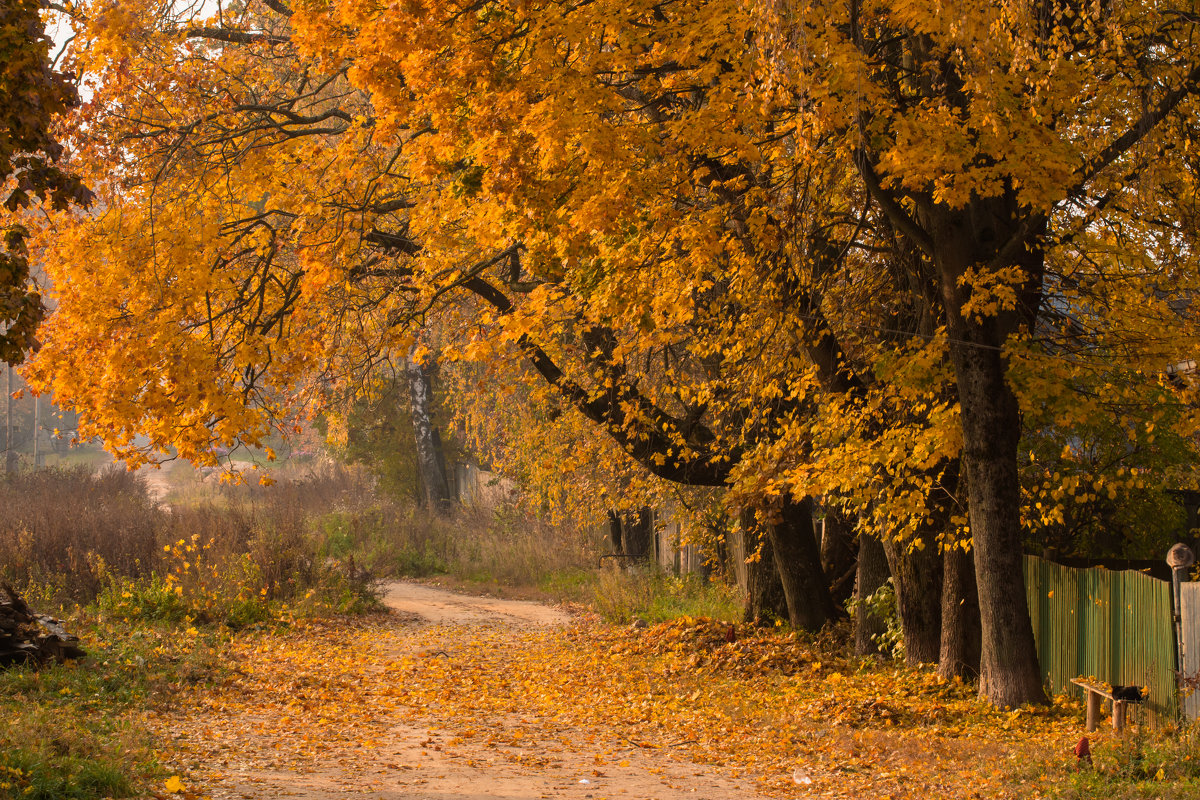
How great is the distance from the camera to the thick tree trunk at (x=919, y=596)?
33.4ft

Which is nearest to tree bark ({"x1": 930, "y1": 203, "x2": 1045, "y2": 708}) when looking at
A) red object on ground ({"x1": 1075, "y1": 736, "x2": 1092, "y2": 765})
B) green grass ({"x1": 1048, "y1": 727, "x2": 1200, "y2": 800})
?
green grass ({"x1": 1048, "y1": 727, "x2": 1200, "y2": 800})

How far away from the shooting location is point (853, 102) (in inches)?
277

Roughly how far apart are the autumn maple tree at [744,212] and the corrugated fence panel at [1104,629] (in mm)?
547

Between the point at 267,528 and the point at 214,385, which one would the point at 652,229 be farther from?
the point at 267,528

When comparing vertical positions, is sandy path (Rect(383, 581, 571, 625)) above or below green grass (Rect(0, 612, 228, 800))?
below

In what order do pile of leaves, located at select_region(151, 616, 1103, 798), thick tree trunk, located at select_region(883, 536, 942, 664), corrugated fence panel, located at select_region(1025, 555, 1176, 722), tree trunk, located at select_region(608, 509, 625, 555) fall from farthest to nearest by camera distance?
tree trunk, located at select_region(608, 509, 625, 555) < thick tree trunk, located at select_region(883, 536, 942, 664) < corrugated fence panel, located at select_region(1025, 555, 1176, 722) < pile of leaves, located at select_region(151, 616, 1103, 798)

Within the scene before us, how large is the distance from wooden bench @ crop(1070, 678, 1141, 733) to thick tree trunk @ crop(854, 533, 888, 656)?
11.4ft

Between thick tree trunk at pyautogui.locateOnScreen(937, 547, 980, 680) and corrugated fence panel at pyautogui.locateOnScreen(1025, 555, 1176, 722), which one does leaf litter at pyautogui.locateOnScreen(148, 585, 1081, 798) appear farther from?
corrugated fence panel at pyautogui.locateOnScreen(1025, 555, 1176, 722)

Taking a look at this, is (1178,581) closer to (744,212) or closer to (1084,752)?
(1084,752)

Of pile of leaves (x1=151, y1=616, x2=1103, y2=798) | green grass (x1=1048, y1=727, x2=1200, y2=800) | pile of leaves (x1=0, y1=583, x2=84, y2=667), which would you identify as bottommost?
pile of leaves (x1=151, y1=616, x2=1103, y2=798)

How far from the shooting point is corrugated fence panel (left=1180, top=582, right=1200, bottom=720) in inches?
281

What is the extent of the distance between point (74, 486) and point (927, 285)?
18.0 metres

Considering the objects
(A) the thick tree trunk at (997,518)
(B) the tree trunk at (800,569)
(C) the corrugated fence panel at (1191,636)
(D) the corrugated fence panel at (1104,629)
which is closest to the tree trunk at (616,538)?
(B) the tree trunk at (800,569)

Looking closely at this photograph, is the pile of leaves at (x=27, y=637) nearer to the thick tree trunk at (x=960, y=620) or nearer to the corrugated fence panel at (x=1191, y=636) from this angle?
the thick tree trunk at (x=960, y=620)
